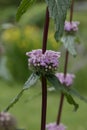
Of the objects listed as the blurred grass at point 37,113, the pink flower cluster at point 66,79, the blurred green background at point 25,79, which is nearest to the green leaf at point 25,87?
the pink flower cluster at point 66,79

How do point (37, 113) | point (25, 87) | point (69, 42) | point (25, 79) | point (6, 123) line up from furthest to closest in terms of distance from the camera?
point (25, 79), point (37, 113), point (69, 42), point (6, 123), point (25, 87)

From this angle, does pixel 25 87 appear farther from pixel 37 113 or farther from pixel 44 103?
pixel 37 113

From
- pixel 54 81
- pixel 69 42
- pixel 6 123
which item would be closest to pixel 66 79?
pixel 69 42

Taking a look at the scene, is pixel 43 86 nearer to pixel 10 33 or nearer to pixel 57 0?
pixel 57 0

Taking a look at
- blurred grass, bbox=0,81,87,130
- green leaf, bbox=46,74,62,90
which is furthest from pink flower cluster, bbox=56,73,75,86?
blurred grass, bbox=0,81,87,130

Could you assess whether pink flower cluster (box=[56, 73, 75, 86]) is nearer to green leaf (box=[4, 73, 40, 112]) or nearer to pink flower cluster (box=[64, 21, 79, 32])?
pink flower cluster (box=[64, 21, 79, 32])

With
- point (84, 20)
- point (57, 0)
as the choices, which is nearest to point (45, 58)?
point (57, 0)
